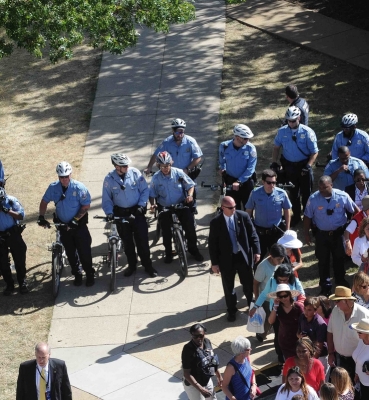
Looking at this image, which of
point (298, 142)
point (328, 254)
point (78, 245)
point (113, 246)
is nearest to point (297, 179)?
point (298, 142)

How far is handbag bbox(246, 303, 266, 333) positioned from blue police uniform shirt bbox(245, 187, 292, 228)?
6.41 feet

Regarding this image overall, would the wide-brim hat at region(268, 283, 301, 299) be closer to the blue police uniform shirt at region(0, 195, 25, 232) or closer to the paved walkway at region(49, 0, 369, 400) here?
the paved walkway at region(49, 0, 369, 400)

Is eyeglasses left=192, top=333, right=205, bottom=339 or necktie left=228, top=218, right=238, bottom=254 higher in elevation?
eyeglasses left=192, top=333, right=205, bottom=339

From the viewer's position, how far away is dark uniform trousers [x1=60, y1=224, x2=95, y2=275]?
43.8 feet

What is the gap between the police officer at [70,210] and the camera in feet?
43.1

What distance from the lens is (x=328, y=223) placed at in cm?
1231

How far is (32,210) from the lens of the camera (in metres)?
15.9

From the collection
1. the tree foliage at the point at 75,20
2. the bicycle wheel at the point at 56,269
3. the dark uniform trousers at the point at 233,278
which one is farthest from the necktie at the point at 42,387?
the tree foliage at the point at 75,20

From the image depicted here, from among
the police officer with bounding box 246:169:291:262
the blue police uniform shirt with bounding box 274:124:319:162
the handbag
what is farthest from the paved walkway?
the blue police uniform shirt with bounding box 274:124:319:162

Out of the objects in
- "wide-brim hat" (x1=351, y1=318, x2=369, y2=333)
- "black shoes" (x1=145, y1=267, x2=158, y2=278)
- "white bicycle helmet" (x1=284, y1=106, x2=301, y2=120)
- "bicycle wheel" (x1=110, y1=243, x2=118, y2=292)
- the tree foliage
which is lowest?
"black shoes" (x1=145, y1=267, x2=158, y2=278)

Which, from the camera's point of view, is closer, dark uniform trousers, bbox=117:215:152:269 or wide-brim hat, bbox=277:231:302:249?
wide-brim hat, bbox=277:231:302:249

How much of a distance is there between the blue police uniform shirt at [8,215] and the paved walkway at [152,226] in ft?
4.14

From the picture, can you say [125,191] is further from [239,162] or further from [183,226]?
[239,162]

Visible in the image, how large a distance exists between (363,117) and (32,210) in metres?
6.50
